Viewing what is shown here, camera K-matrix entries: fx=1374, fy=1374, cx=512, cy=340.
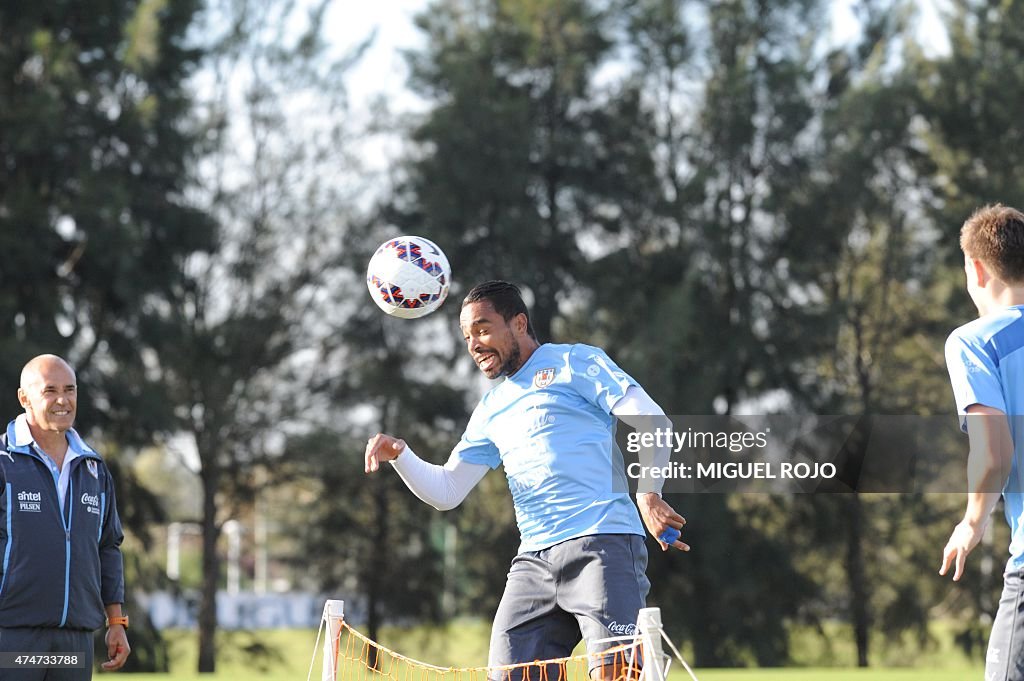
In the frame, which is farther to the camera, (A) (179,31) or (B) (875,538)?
(B) (875,538)

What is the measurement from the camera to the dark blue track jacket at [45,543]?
585cm

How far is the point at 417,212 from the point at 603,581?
931 inches

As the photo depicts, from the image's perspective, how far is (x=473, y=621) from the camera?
2747cm

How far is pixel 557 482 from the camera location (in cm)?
536

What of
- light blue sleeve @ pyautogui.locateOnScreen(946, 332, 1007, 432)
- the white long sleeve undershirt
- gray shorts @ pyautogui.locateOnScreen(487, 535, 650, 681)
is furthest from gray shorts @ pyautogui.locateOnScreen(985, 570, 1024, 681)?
the white long sleeve undershirt

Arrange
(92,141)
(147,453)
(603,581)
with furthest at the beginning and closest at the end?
(147,453)
(92,141)
(603,581)

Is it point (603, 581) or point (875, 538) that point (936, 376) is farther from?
point (603, 581)

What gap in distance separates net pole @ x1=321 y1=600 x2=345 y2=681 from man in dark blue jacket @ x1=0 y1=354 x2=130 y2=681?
1.01m

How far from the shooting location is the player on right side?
385 centimetres

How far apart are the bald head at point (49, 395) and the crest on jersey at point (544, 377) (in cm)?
205

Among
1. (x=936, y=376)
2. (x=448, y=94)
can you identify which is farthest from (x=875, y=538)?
(x=448, y=94)

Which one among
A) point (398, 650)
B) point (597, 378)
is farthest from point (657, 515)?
point (398, 650)

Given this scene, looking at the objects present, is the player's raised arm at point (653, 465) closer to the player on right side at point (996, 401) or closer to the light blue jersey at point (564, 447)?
the light blue jersey at point (564, 447)

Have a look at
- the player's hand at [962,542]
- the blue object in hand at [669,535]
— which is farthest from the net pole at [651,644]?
the player's hand at [962,542]
